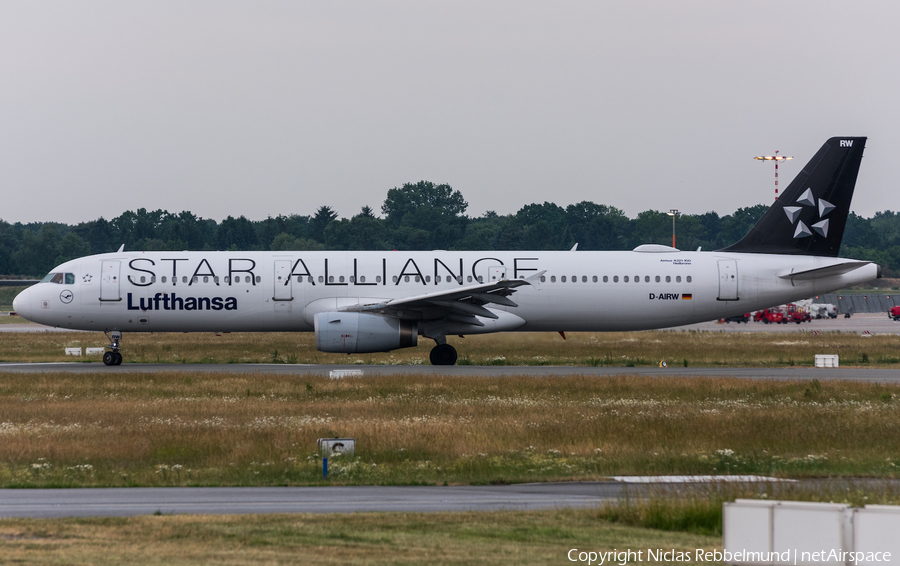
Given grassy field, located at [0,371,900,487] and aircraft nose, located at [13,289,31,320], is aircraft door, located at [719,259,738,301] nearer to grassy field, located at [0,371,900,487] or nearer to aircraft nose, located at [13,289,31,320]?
grassy field, located at [0,371,900,487]

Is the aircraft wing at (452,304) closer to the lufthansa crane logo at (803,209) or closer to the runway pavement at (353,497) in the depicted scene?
the lufthansa crane logo at (803,209)

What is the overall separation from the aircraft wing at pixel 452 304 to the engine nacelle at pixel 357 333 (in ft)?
2.23

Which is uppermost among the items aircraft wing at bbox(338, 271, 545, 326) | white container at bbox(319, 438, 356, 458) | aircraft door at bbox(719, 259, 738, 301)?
aircraft door at bbox(719, 259, 738, 301)

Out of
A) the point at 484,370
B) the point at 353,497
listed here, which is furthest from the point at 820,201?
the point at 353,497

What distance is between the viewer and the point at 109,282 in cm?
3425

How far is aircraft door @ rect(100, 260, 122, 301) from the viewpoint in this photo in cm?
3409

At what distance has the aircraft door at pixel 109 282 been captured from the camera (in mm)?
34094

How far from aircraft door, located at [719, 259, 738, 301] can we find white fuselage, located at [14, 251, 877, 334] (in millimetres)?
36

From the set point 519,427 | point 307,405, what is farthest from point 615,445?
point 307,405

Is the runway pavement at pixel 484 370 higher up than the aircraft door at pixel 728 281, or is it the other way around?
the aircraft door at pixel 728 281

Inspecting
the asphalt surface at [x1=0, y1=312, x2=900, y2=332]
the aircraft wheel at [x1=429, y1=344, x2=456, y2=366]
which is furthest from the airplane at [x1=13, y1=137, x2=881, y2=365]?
the asphalt surface at [x1=0, y1=312, x2=900, y2=332]

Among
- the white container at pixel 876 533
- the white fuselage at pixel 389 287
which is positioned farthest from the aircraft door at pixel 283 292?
the white container at pixel 876 533

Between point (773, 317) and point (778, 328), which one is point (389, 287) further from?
point (773, 317)

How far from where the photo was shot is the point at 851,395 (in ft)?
80.2
